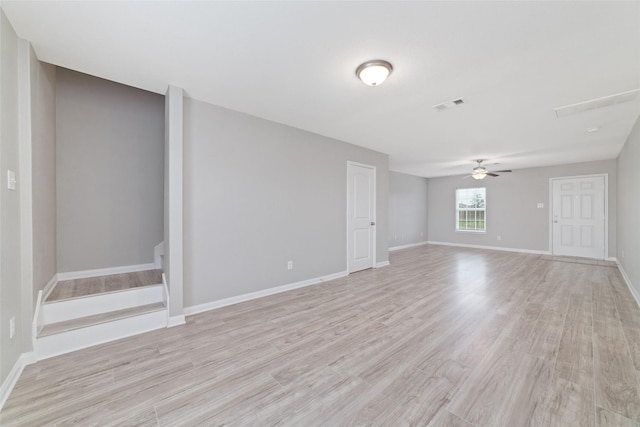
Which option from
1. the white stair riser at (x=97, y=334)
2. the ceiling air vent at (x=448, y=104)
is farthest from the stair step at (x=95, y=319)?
the ceiling air vent at (x=448, y=104)

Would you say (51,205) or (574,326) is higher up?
(51,205)

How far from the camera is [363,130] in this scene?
4.27 metres

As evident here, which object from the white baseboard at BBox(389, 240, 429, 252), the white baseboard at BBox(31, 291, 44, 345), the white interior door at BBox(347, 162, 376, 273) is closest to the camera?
the white baseboard at BBox(31, 291, 44, 345)

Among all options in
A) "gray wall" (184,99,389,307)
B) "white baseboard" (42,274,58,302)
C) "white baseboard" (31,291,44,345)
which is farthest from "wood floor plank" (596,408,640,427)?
"white baseboard" (42,274,58,302)

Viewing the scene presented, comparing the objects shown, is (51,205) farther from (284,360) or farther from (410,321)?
(410,321)

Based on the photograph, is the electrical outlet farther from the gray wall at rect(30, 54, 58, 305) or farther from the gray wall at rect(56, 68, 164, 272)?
the gray wall at rect(56, 68, 164, 272)

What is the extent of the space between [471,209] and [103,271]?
31.6 feet

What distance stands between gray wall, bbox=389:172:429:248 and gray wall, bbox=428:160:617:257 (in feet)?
2.65

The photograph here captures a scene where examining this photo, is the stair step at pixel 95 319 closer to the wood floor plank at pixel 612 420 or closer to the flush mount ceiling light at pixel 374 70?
the flush mount ceiling light at pixel 374 70

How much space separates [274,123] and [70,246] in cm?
311

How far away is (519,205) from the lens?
7.66 m

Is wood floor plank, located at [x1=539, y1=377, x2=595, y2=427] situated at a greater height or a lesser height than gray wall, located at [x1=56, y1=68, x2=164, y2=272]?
lesser

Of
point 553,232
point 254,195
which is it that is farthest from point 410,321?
point 553,232

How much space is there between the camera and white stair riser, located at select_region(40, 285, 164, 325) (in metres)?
2.43
